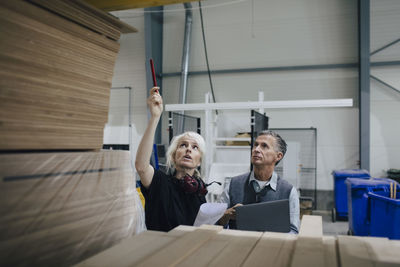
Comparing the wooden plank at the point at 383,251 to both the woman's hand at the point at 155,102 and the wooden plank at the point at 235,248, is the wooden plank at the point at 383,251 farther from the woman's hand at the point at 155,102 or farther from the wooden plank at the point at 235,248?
the woman's hand at the point at 155,102

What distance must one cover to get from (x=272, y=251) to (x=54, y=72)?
0.66 metres

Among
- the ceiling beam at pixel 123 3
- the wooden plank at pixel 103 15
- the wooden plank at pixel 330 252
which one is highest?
the ceiling beam at pixel 123 3

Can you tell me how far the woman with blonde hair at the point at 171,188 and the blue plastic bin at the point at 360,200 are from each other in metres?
3.02

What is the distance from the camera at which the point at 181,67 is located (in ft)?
28.4

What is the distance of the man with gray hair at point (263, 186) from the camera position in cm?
262

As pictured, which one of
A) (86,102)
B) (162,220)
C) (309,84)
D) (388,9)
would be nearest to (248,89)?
(309,84)

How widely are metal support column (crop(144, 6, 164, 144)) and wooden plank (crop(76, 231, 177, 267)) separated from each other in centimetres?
752

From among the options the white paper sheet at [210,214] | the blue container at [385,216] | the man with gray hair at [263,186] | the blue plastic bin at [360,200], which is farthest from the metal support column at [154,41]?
the white paper sheet at [210,214]

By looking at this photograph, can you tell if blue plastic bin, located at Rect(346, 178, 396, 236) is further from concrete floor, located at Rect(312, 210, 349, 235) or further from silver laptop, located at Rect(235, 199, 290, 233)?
silver laptop, located at Rect(235, 199, 290, 233)

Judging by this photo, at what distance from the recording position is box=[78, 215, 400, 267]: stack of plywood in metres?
0.72

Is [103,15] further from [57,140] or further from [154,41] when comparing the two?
[154,41]

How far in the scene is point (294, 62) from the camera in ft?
25.7

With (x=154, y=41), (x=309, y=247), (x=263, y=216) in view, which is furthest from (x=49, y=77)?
(x=154, y=41)

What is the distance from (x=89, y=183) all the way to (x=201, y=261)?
1.07 ft
